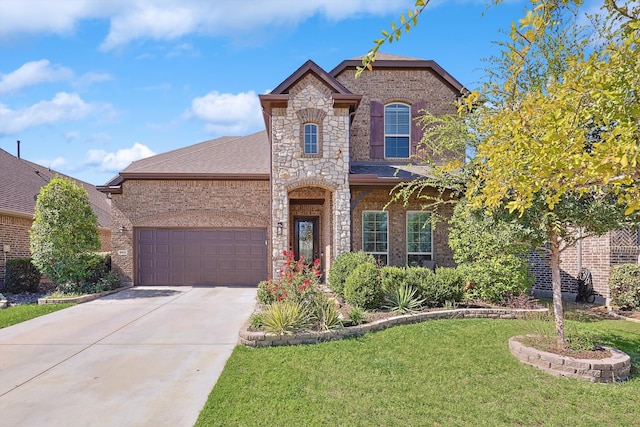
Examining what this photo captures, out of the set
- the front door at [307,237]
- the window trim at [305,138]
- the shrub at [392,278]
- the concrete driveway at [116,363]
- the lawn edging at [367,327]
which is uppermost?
the window trim at [305,138]

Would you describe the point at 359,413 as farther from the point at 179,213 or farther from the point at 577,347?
the point at 179,213

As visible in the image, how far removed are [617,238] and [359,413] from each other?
9505mm

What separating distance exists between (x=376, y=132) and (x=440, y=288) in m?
6.73

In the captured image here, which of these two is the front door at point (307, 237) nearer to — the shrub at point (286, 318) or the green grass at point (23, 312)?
the green grass at point (23, 312)

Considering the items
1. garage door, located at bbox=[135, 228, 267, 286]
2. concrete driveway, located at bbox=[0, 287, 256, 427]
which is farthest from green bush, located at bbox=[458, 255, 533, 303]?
garage door, located at bbox=[135, 228, 267, 286]

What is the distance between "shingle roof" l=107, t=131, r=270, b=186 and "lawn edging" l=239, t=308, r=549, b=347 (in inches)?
288

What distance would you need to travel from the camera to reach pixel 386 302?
8.29 meters

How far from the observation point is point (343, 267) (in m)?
9.98

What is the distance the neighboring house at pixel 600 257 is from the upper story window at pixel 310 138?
7.07 metres

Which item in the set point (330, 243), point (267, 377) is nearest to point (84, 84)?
point (330, 243)

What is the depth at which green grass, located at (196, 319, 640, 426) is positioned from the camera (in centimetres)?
393

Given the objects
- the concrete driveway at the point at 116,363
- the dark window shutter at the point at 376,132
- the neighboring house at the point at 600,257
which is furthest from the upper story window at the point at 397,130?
the concrete driveway at the point at 116,363

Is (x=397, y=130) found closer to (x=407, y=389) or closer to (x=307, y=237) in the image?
(x=307, y=237)

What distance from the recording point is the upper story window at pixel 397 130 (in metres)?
13.3
